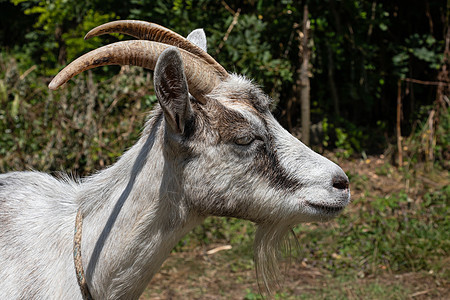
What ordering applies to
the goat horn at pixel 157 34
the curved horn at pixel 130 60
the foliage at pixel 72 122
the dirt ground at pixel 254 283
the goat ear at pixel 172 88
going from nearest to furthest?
the goat ear at pixel 172 88 → the curved horn at pixel 130 60 → the goat horn at pixel 157 34 → the dirt ground at pixel 254 283 → the foliage at pixel 72 122

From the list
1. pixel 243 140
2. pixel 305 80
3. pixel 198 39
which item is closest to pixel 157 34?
pixel 198 39

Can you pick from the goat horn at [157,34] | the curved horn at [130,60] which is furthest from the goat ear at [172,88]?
the goat horn at [157,34]

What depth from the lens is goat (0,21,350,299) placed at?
2.07 m

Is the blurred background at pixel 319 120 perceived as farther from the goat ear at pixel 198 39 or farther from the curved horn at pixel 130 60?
the curved horn at pixel 130 60

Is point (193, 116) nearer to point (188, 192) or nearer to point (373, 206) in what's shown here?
point (188, 192)

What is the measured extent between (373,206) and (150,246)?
380 cm

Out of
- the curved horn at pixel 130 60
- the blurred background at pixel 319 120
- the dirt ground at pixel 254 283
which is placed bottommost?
the dirt ground at pixel 254 283

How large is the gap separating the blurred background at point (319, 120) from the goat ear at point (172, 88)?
7.30 feet

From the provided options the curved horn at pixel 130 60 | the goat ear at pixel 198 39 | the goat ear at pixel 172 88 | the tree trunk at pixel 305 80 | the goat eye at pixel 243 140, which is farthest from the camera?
the tree trunk at pixel 305 80

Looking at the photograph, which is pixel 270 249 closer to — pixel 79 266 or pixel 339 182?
pixel 339 182

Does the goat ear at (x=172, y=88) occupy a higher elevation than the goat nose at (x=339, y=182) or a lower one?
higher

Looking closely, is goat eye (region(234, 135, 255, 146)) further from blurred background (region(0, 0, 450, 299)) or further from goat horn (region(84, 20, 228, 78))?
blurred background (region(0, 0, 450, 299))

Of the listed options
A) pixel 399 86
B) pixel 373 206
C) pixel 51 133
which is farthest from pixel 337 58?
pixel 51 133

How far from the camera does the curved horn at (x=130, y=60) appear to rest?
2.01 metres
